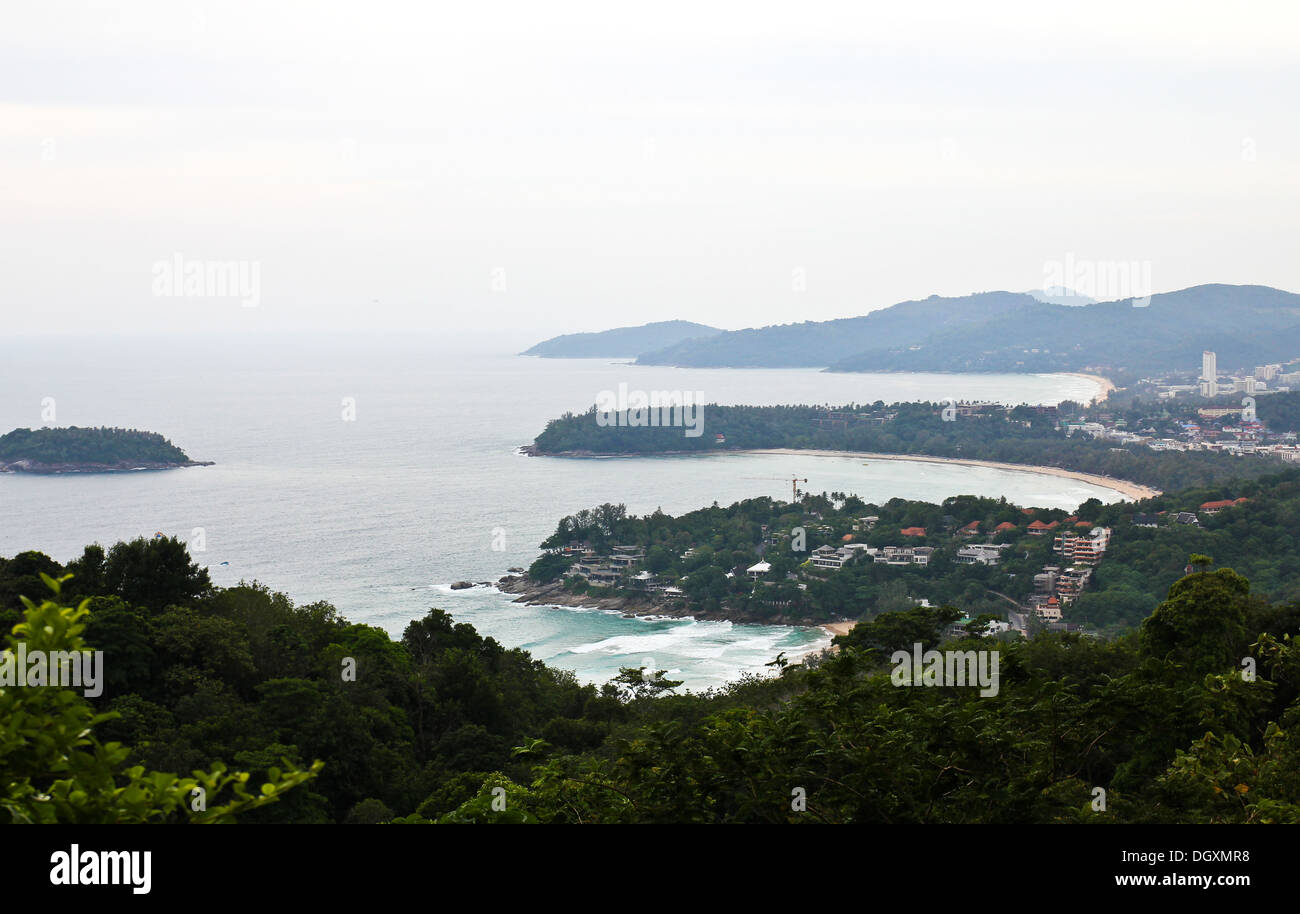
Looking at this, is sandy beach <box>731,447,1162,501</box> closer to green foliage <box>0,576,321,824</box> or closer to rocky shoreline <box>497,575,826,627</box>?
rocky shoreline <box>497,575,826,627</box>

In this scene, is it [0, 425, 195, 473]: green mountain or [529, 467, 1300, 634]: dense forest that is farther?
[0, 425, 195, 473]: green mountain

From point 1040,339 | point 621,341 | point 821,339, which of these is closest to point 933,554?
point 1040,339

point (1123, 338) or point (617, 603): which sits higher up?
point (1123, 338)

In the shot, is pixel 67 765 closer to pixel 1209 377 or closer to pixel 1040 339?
pixel 1209 377

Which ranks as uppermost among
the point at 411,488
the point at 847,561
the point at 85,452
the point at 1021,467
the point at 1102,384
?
the point at 1102,384

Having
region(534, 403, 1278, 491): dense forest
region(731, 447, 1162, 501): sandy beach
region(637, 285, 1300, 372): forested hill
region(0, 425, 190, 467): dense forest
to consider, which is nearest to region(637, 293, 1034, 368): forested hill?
region(637, 285, 1300, 372): forested hill
